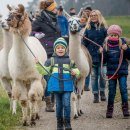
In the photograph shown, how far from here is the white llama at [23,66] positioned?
8.88m

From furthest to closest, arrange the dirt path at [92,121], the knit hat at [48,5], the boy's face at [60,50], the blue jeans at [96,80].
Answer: the blue jeans at [96,80], the knit hat at [48,5], the dirt path at [92,121], the boy's face at [60,50]

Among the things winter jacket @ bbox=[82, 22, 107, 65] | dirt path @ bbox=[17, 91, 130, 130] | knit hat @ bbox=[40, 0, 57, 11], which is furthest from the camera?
winter jacket @ bbox=[82, 22, 107, 65]

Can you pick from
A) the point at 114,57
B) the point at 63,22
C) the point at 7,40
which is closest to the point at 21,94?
the point at 7,40

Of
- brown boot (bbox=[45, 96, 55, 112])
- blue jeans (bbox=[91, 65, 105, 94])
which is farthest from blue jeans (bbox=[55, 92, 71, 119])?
blue jeans (bbox=[91, 65, 105, 94])

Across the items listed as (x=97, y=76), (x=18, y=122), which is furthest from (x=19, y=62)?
(x=97, y=76)

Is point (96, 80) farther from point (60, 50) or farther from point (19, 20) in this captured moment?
point (60, 50)

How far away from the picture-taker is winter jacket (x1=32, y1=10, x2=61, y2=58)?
11.0m

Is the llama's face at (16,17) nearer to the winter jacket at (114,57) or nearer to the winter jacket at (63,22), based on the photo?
Result: the winter jacket at (114,57)

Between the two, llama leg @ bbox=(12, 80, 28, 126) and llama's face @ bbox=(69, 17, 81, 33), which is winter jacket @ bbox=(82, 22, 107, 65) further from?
llama leg @ bbox=(12, 80, 28, 126)

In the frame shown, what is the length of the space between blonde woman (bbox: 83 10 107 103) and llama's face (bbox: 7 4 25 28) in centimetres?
302

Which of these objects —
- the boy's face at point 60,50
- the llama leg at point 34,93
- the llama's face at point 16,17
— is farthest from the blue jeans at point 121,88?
the llama's face at point 16,17

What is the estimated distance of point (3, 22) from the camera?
31.0 feet

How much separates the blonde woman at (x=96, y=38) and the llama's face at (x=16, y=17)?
119 inches

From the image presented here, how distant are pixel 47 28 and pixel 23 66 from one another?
7.35ft
